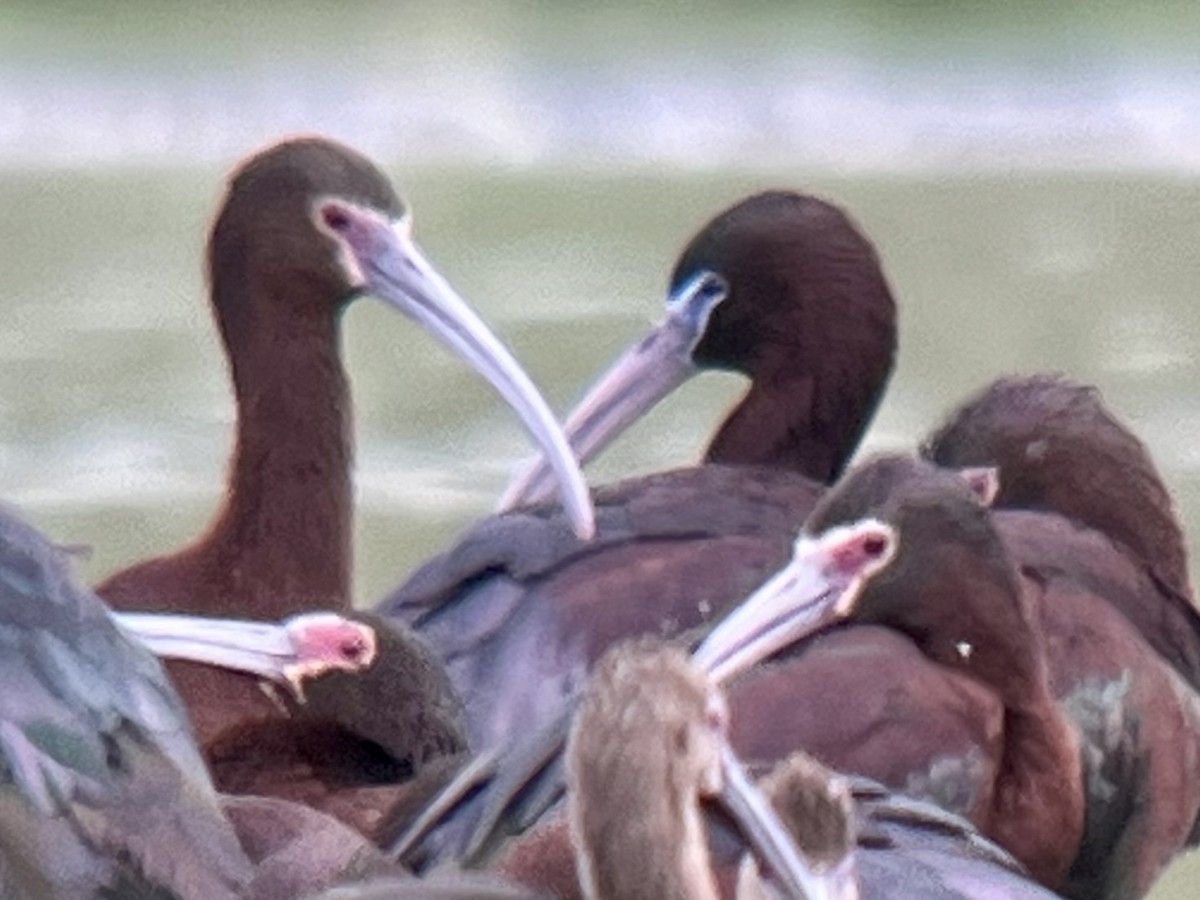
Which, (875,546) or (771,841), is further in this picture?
(875,546)

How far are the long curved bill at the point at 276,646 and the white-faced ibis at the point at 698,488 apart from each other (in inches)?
5.4

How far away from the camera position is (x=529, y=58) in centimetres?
1177

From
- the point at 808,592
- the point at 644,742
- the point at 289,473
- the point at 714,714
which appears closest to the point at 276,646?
the point at 289,473

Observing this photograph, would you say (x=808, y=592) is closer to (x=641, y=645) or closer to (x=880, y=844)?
(x=880, y=844)

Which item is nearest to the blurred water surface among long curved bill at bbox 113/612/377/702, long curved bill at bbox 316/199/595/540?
long curved bill at bbox 316/199/595/540

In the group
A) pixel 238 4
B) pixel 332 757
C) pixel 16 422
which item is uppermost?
pixel 332 757

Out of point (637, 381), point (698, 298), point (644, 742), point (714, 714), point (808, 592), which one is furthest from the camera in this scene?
point (637, 381)

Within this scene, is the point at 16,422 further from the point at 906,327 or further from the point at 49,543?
the point at 49,543

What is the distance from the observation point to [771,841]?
3.19 metres

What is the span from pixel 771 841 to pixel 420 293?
149 cm

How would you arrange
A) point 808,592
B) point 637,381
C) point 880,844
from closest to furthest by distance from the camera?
point 880,844
point 808,592
point 637,381

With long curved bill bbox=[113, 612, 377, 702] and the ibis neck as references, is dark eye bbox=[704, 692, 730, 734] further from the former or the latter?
the ibis neck

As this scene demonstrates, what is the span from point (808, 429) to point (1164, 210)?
4718 mm

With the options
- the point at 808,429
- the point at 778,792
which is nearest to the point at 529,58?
the point at 808,429
